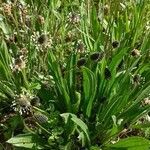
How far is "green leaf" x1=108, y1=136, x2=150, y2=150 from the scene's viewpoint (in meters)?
2.00

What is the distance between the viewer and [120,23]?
2865mm

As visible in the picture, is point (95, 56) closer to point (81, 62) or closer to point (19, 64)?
point (81, 62)

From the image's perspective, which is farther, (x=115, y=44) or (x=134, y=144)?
(x=115, y=44)

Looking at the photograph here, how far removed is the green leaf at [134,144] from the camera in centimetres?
200

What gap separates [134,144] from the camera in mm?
2037

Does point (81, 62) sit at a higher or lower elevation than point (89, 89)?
higher

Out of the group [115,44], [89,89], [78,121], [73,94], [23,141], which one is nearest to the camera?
[78,121]

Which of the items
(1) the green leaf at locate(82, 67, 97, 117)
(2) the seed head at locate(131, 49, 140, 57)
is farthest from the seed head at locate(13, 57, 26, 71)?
(2) the seed head at locate(131, 49, 140, 57)

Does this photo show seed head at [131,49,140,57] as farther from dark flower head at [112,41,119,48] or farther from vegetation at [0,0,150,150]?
dark flower head at [112,41,119,48]

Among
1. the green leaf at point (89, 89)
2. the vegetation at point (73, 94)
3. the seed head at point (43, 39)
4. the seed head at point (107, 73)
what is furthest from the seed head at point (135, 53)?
the seed head at point (43, 39)

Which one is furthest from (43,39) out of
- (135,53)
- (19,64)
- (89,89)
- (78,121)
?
(135,53)

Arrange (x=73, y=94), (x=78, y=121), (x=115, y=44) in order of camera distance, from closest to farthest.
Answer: (x=78, y=121) < (x=73, y=94) < (x=115, y=44)

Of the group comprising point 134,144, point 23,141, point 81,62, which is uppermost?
point 81,62

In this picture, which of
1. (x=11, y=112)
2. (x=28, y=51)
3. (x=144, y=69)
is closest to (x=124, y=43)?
(x=144, y=69)
